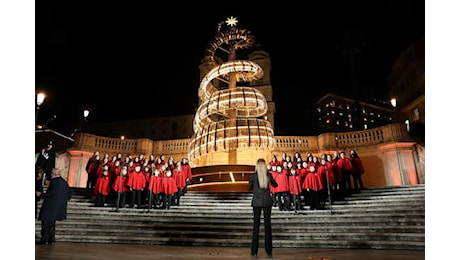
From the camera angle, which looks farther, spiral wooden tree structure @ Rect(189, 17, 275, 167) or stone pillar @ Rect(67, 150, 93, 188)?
stone pillar @ Rect(67, 150, 93, 188)

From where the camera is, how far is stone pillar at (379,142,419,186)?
57.1 feet

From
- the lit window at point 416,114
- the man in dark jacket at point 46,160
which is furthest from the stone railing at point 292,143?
the lit window at point 416,114

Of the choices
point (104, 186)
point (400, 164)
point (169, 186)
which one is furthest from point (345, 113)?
point (104, 186)

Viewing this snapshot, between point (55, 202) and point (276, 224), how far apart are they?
540 centimetres

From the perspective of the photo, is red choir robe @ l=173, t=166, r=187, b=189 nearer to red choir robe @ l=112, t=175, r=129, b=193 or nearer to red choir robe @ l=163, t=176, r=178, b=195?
red choir robe @ l=163, t=176, r=178, b=195

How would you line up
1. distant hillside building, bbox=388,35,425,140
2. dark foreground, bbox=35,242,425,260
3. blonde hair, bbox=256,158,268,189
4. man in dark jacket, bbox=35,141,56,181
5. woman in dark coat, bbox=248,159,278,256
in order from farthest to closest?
distant hillside building, bbox=388,35,425,140 < man in dark jacket, bbox=35,141,56,181 < blonde hair, bbox=256,158,268,189 < woman in dark coat, bbox=248,159,278,256 < dark foreground, bbox=35,242,425,260

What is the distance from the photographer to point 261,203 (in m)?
5.44

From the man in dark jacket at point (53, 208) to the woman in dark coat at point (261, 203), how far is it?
437cm

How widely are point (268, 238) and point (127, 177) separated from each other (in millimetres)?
7136

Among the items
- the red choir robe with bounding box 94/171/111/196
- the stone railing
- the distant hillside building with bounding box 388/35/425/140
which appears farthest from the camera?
the distant hillside building with bounding box 388/35/425/140

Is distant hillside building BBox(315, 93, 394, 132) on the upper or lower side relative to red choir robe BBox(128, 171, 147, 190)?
upper

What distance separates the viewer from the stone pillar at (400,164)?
57.1 ft

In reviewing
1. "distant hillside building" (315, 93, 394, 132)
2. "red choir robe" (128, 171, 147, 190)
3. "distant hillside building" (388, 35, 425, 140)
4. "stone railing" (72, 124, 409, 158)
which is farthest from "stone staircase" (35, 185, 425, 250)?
"distant hillside building" (315, 93, 394, 132)
